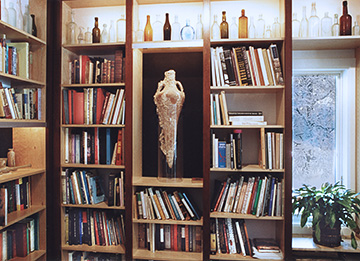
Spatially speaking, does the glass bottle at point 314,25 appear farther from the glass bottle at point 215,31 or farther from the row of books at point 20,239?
the row of books at point 20,239

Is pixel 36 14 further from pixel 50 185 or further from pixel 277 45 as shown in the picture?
pixel 277 45

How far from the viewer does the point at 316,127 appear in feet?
8.46

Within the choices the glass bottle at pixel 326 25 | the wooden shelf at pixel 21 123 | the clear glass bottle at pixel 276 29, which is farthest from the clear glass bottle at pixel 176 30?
the wooden shelf at pixel 21 123

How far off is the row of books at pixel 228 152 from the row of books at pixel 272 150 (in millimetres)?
170

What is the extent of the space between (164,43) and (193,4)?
54 cm

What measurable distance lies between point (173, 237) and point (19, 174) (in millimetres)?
1245

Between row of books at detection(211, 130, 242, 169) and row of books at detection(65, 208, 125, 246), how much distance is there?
35.6 inches

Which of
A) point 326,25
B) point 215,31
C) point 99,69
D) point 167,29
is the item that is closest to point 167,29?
point 167,29

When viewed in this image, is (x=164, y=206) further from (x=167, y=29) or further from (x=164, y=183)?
(x=167, y=29)

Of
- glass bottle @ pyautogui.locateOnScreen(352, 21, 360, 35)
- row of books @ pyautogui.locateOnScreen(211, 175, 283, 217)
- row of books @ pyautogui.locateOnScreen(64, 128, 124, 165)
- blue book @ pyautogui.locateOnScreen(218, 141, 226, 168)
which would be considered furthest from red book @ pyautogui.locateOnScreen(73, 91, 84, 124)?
glass bottle @ pyautogui.locateOnScreen(352, 21, 360, 35)

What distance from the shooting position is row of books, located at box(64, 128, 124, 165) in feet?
7.82

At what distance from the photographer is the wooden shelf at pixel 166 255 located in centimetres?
227

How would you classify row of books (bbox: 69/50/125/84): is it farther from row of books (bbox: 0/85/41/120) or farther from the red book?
row of books (bbox: 0/85/41/120)

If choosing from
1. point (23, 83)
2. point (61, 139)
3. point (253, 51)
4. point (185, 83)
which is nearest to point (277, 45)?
point (253, 51)
